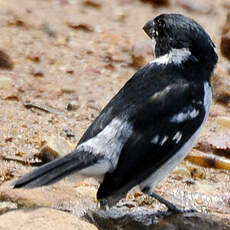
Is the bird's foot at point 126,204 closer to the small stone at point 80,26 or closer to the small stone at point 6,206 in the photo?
the small stone at point 6,206

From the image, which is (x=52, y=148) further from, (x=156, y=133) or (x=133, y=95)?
(x=156, y=133)

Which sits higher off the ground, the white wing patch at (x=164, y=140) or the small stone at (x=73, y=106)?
the white wing patch at (x=164, y=140)

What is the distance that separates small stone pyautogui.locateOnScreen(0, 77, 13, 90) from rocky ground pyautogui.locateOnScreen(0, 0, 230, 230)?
0.4 inches

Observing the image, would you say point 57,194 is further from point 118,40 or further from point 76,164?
point 118,40

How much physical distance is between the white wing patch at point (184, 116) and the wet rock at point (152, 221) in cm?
61

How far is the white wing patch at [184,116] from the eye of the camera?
4.68 m

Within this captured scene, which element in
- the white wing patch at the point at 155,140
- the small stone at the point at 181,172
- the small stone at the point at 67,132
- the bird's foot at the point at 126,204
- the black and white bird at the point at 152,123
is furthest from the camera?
the small stone at the point at 67,132

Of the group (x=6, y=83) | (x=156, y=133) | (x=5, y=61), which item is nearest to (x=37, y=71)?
(x=5, y=61)

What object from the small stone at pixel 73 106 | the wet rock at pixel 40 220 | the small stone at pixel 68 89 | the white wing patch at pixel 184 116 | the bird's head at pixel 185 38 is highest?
the bird's head at pixel 185 38

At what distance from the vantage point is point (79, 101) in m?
6.30

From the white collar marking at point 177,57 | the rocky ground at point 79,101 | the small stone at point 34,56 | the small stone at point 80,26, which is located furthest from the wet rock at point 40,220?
the small stone at point 80,26

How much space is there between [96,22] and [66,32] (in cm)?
43

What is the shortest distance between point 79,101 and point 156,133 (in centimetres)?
185

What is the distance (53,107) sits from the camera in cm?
613
